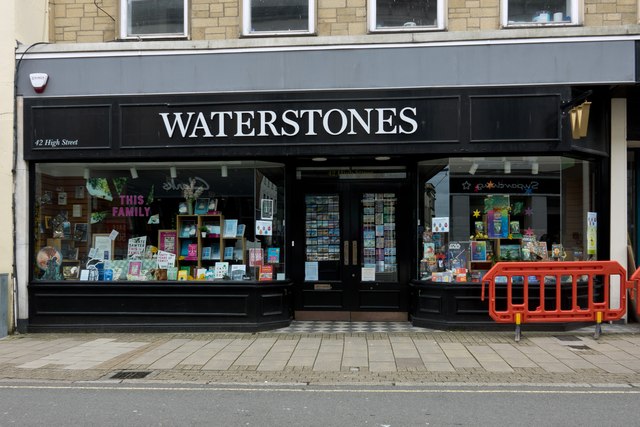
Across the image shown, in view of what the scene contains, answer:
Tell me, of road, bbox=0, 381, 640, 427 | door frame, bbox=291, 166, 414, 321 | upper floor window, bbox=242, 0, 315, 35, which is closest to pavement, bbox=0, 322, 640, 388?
road, bbox=0, 381, 640, 427

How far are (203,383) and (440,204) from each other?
5.27m

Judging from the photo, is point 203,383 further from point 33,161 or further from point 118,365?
point 33,161

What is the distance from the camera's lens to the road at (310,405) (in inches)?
216

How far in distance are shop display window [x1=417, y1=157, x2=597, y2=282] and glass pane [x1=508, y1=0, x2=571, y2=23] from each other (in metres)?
2.50

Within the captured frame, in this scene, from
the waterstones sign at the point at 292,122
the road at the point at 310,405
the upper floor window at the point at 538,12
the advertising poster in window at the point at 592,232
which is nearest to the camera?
the road at the point at 310,405

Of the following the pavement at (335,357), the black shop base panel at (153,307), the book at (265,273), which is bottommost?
the pavement at (335,357)

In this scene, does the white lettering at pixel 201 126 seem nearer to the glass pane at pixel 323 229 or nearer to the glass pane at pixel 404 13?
the glass pane at pixel 323 229

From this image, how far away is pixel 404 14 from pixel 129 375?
7395 mm

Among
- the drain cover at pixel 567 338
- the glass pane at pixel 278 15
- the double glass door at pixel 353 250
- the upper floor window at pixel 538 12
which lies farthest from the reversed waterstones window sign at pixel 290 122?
the drain cover at pixel 567 338

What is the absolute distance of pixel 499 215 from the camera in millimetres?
10219

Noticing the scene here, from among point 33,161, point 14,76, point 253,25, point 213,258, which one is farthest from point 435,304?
point 14,76

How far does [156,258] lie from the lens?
10516 millimetres

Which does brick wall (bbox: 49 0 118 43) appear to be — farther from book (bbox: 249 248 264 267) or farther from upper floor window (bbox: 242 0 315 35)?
book (bbox: 249 248 264 267)

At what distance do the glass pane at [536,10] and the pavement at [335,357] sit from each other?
5388 mm
